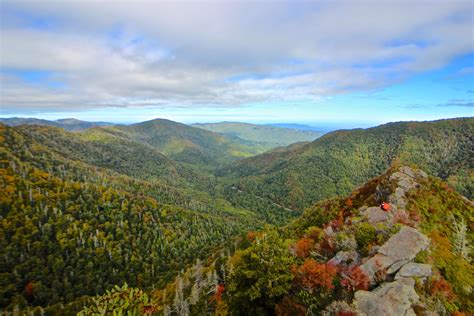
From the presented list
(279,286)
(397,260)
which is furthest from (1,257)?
(397,260)

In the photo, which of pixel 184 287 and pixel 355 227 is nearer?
pixel 355 227

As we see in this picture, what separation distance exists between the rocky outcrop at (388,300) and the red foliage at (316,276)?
3618mm

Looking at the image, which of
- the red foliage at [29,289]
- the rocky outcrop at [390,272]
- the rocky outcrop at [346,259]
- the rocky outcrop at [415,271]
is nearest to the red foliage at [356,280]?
the rocky outcrop at [390,272]

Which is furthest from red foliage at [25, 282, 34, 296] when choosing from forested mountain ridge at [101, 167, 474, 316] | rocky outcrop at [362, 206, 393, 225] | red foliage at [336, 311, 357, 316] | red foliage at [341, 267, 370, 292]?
Result: red foliage at [336, 311, 357, 316]

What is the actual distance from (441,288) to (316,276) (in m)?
12.5

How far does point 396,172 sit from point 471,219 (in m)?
16.8

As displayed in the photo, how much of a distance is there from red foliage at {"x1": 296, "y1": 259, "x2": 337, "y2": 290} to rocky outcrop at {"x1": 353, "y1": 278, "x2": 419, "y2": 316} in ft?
11.9

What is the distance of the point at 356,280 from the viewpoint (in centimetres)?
2834

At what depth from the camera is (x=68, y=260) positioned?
514 feet

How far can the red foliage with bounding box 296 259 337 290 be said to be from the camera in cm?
2894

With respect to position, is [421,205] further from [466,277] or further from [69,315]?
[69,315]

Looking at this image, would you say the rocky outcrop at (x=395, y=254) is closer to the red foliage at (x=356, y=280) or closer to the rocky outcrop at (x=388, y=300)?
the red foliage at (x=356, y=280)

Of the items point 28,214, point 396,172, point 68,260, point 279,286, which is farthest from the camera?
point 28,214

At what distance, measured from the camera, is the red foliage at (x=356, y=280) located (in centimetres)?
2789
